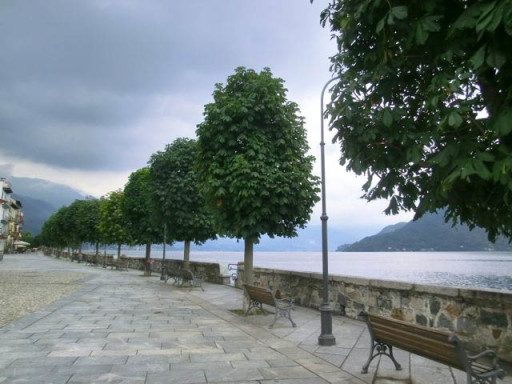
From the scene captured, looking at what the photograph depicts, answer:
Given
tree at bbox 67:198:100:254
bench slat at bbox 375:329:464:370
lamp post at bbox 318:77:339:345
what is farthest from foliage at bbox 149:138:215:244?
tree at bbox 67:198:100:254

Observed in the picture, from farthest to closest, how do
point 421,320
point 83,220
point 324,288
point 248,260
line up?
point 83,220, point 248,260, point 324,288, point 421,320

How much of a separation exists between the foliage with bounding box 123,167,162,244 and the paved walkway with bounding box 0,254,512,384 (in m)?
15.9

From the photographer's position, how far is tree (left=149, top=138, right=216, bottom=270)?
67.2 feet

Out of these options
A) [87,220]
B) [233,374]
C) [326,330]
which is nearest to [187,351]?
[233,374]

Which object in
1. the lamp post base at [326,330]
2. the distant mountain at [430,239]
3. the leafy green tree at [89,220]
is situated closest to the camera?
the lamp post base at [326,330]

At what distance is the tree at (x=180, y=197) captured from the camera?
20484mm

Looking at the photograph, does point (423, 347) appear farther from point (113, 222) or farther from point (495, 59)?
point (113, 222)

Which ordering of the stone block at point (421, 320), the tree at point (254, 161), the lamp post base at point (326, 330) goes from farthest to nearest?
the tree at point (254, 161) → the stone block at point (421, 320) → the lamp post base at point (326, 330)

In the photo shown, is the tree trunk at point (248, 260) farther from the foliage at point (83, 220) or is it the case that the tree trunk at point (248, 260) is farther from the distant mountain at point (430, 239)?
the distant mountain at point (430, 239)

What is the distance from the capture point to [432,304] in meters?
8.03

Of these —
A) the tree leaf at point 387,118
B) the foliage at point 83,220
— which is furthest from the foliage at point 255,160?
the foliage at point 83,220

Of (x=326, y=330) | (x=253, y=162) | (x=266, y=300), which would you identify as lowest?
(x=326, y=330)

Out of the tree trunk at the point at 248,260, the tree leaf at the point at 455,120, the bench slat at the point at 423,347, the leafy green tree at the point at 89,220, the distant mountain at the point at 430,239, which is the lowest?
the bench slat at the point at 423,347

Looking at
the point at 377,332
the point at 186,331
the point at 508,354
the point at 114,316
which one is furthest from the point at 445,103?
the point at 114,316
